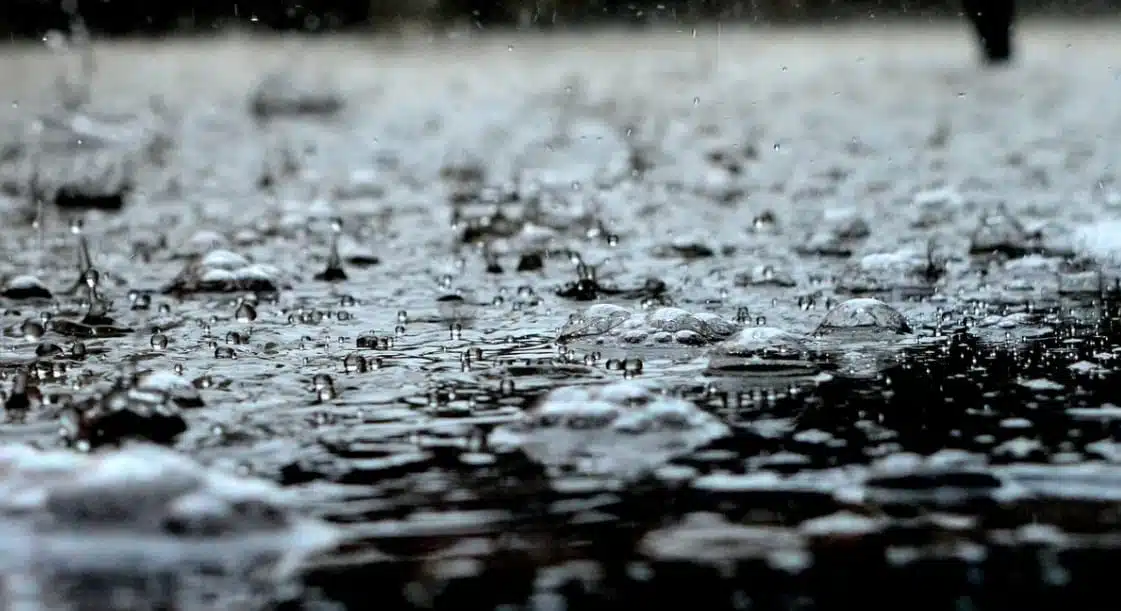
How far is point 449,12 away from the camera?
12.4 metres

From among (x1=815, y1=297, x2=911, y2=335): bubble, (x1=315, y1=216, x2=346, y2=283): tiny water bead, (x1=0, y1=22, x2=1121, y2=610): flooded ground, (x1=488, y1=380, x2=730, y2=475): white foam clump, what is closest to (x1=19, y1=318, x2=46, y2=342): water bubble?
(x1=0, y1=22, x2=1121, y2=610): flooded ground

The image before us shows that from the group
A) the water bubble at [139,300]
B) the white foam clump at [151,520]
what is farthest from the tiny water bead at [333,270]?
the white foam clump at [151,520]

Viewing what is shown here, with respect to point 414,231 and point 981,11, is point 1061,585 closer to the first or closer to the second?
point 414,231

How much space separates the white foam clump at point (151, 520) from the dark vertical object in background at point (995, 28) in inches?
290

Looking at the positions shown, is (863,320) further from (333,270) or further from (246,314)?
(333,270)

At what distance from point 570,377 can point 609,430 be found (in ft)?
1.27

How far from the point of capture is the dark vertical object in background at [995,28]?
8.25m

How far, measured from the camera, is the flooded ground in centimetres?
134

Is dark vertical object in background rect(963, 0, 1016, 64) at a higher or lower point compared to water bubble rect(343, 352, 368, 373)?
higher

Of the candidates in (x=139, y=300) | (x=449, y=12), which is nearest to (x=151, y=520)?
(x=139, y=300)

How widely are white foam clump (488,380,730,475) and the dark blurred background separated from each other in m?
10.3

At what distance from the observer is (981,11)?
8.52 meters

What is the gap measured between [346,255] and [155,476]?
6.83 feet

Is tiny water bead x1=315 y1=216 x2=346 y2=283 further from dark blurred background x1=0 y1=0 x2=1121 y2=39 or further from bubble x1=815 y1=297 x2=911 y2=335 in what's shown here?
dark blurred background x1=0 y1=0 x2=1121 y2=39
